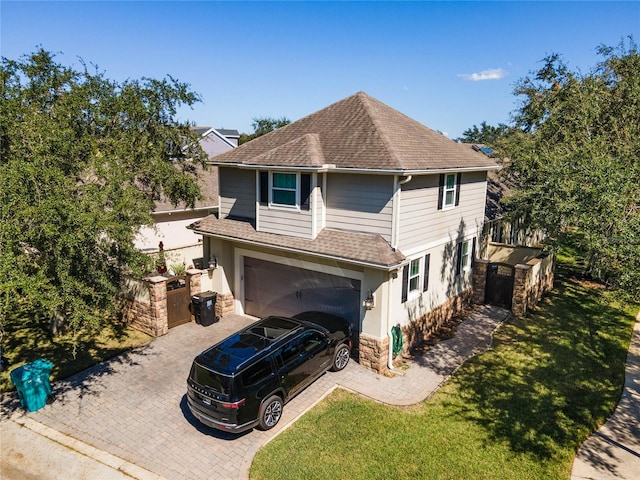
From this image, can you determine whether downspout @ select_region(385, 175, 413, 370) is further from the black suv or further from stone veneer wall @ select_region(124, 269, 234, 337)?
stone veneer wall @ select_region(124, 269, 234, 337)

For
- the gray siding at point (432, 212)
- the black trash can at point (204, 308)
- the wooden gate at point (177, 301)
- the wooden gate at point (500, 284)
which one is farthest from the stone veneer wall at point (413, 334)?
the wooden gate at point (177, 301)

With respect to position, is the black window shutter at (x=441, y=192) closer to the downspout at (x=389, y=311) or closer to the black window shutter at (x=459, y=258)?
the black window shutter at (x=459, y=258)

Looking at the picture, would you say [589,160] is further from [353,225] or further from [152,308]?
[152,308]

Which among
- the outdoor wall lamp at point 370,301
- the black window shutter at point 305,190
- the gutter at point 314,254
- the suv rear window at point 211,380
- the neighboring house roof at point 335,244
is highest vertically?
the black window shutter at point 305,190

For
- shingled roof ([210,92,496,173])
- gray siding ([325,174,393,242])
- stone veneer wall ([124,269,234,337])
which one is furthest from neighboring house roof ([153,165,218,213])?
gray siding ([325,174,393,242])

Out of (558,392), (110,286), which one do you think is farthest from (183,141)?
(558,392)

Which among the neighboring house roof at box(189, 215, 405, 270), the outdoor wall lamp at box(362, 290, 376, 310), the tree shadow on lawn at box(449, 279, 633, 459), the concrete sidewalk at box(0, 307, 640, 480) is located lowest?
the concrete sidewalk at box(0, 307, 640, 480)
